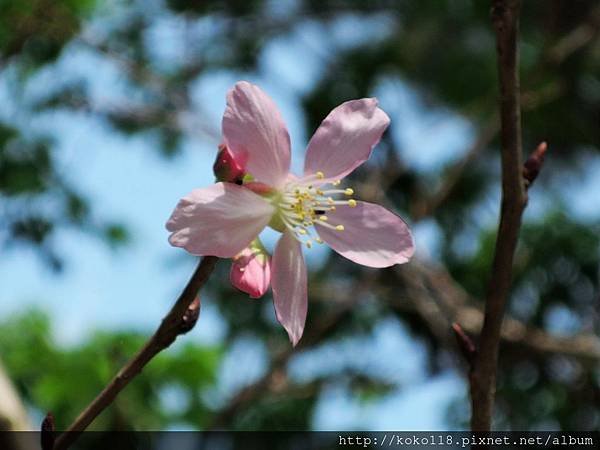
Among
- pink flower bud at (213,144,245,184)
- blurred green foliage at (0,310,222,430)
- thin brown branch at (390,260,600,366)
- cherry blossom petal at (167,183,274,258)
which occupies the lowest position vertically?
thin brown branch at (390,260,600,366)

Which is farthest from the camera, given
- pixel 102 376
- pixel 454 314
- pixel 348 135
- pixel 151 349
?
pixel 454 314

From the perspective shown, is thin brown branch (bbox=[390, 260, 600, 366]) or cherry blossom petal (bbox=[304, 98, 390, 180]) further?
thin brown branch (bbox=[390, 260, 600, 366])

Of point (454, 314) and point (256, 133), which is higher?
point (256, 133)

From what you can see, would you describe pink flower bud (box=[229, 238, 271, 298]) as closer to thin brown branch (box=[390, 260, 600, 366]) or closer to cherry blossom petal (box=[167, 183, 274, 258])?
cherry blossom petal (box=[167, 183, 274, 258])

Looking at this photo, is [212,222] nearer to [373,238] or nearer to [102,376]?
[373,238]

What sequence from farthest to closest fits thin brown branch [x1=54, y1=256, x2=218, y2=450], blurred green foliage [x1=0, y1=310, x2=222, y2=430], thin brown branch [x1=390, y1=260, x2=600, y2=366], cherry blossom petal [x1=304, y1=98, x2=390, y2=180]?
thin brown branch [x1=390, y1=260, x2=600, y2=366] → blurred green foliage [x1=0, y1=310, x2=222, y2=430] → cherry blossom petal [x1=304, y1=98, x2=390, y2=180] → thin brown branch [x1=54, y1=256, x2=218, y2=450]

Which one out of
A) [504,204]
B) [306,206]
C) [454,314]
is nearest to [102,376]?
[454,314]

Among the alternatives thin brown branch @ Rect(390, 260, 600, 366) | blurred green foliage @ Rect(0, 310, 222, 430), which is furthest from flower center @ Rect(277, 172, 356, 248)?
thin brown branch @ Rect(390, 260, 600, 366)

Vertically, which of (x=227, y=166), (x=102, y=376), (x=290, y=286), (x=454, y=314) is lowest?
(x=454, y=314)

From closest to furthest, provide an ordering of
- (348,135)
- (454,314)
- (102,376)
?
(348,135) → (102,376) → (454,314)
